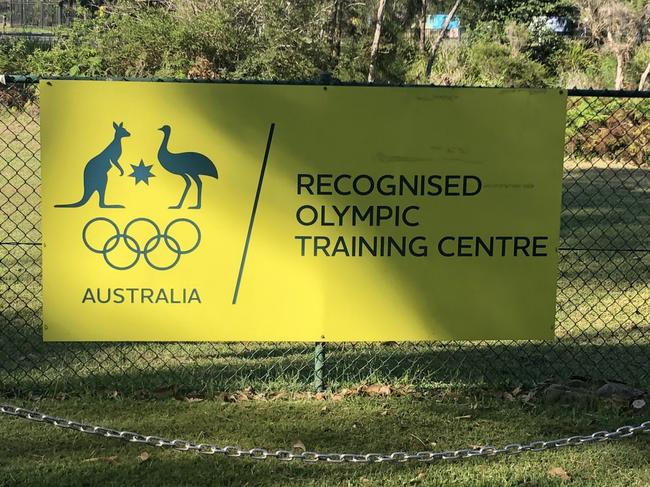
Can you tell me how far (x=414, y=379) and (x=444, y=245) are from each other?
0.95 meters

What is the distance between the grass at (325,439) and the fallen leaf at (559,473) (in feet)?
0.08

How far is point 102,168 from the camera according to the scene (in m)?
4.55

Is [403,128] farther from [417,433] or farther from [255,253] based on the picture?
[417,433]

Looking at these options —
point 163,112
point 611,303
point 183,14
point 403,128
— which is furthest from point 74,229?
point 183,14

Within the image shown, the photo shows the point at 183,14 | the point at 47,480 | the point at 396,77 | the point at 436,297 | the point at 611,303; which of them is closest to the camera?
the point at 47,480

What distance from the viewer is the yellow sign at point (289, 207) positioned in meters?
4.56

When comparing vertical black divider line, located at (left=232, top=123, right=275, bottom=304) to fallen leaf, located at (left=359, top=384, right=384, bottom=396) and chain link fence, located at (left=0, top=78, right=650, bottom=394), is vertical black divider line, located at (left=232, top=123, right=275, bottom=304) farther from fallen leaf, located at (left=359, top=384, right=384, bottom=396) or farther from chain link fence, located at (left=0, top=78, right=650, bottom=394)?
fallen leaf, located at (left=359, top=384, right=384, bottom=396)

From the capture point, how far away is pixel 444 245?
4.70m

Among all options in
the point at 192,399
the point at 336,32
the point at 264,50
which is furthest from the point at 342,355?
the point at 336,32

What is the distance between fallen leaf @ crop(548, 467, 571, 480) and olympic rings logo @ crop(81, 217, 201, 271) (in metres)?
2.10

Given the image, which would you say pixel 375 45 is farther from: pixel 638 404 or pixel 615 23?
pixel 638 404

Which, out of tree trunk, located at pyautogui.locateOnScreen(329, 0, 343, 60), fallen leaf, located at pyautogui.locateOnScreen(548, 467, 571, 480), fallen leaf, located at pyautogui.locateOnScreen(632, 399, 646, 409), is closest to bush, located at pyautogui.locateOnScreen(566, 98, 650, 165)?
tree trunk, located at pyautogui.locateOnScreen(329, 0, 343, 60)

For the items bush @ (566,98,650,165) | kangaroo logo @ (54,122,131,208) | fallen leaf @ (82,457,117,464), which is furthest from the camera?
bush @ (566,98,650,165)

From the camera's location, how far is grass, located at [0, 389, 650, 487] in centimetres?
388
